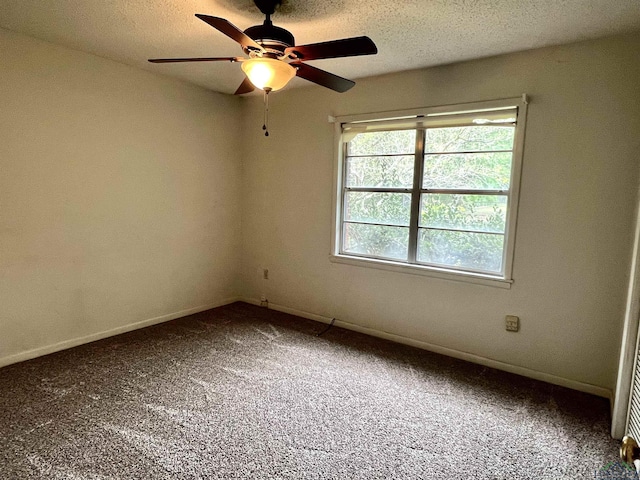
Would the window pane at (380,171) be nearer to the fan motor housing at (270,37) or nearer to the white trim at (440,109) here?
the white trim at (440,109)

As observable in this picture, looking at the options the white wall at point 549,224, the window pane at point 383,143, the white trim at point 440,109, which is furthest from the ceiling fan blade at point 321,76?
the window pane at point 383,143

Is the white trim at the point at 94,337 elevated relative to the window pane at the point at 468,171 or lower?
lower

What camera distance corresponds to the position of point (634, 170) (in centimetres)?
238

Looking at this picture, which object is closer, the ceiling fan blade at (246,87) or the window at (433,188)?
the ceiling fan blade at (246,87)

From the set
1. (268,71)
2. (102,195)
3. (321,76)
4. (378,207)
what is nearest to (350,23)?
(321,76)

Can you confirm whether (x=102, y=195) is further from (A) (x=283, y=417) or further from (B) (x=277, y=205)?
(A) (x=283, y=417)

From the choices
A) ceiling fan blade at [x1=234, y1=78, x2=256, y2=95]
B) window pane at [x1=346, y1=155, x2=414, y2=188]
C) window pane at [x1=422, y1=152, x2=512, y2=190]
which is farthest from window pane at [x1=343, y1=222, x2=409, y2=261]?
ceiling fan blade at [x1=234, y1=78, x2=256, y2=95]

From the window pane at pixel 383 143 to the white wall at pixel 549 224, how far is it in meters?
0.23

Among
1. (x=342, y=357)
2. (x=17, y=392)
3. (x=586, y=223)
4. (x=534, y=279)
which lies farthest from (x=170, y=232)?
(x=586, y=223)

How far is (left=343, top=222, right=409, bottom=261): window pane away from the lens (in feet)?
11.3

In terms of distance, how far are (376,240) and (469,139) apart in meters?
1.20

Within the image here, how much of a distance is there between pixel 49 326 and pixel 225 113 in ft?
8.68

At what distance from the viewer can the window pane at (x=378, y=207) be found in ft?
11.2

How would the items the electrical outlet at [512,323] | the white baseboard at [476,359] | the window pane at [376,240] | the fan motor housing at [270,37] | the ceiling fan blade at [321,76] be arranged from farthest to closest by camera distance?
the window pane at [376,240] → the electrical outlet at [512,323] → the white baseboard at [476,359] → the ceiling fan blade at [321,76] → the fan motor housing at [270,37]
